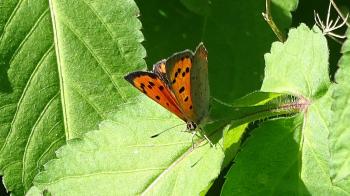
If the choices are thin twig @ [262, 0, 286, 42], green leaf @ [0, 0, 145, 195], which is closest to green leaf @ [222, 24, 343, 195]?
thin twig @ [262, 0, 286, 42]

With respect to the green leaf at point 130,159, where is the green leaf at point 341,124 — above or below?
below

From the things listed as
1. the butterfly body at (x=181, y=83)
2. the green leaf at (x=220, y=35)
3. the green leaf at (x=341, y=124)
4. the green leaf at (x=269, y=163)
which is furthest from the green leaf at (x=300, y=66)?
the green leaf at (x=220, y=35)

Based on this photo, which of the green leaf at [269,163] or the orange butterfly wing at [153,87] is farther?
the orange butterfly wing at [153,87]

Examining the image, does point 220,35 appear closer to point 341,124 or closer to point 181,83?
point 181,83

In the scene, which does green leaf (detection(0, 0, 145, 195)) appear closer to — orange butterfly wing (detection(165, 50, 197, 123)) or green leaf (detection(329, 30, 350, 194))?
orange butterfly wing (detection(165, 50, 197, 123))

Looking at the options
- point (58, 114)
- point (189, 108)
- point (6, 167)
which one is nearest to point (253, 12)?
point (189, 108)

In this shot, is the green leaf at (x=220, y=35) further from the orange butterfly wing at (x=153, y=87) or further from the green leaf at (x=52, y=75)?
the orange butterfly wing at (x=153, y=87)

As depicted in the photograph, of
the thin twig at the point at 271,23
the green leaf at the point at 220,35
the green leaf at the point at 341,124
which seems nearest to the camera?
the green leaf at the point at 341,124

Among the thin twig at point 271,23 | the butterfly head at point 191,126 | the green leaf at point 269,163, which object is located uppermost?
the thin twig at point 271,23
